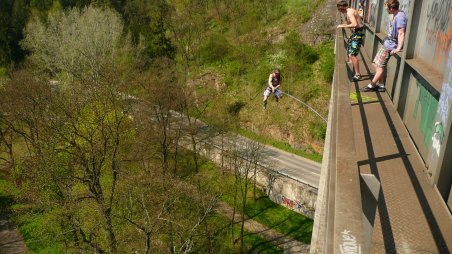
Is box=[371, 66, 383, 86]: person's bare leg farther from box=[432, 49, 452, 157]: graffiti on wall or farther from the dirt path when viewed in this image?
the dirt path

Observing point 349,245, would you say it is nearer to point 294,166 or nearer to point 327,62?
point 294,166

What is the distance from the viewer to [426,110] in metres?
4.93

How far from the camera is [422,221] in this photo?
11.9 ft

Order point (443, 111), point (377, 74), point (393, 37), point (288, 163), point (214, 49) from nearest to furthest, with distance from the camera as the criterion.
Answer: point (443, 111) → point (393, 37) → point (377, 74) → point (288, 163) → point (214, 49)

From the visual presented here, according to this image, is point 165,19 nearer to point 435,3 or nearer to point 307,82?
point 307,82

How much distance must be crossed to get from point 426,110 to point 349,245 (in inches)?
155

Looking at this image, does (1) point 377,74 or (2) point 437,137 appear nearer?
(2) point 437,137

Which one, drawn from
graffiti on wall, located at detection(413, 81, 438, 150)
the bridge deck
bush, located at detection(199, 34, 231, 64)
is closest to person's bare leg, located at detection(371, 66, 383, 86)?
the bridge deck

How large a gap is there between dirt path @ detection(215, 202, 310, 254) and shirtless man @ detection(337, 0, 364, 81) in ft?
60.4

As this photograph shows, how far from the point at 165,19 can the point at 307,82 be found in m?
22.8


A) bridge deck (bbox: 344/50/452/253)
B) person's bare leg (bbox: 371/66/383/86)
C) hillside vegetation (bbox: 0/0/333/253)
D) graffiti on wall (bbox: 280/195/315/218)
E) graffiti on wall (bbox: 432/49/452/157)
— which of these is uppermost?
graffiti on wall (bbox: 432/49/452/157)

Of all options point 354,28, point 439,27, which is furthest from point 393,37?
point 354,28

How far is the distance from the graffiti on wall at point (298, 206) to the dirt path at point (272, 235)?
251 centimetres

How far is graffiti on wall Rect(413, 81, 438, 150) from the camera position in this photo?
183 inches
